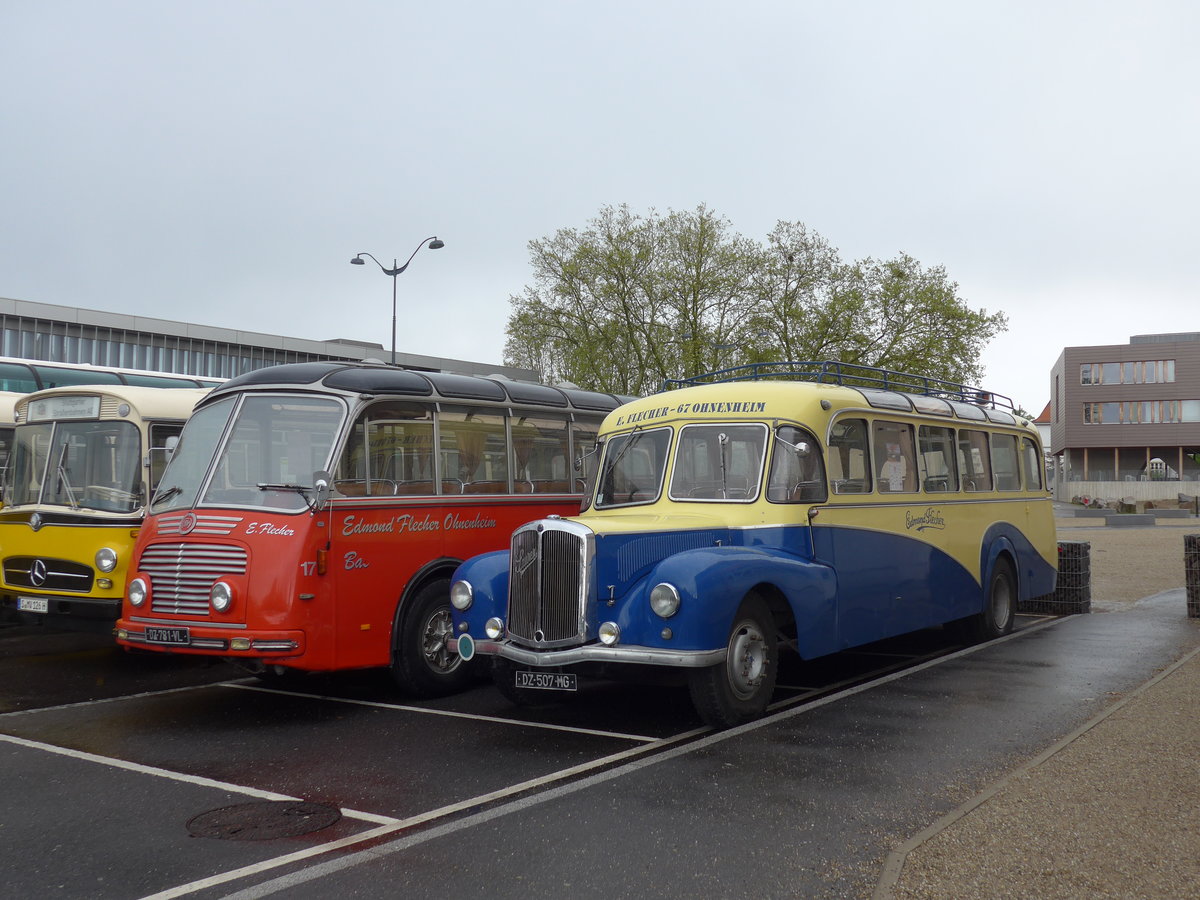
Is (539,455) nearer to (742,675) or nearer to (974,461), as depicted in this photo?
(742,675)

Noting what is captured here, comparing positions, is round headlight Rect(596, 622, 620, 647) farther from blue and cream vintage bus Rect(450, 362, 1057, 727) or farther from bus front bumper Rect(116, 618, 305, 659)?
bus front bumper Rect(116, 618, 305, 659)

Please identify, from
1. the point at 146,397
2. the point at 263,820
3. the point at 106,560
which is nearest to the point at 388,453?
the point at 106,560

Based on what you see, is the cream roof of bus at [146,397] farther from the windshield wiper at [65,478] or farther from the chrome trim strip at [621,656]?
the chrome trim strip at [621,656]

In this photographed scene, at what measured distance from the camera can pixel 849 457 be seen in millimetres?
9641

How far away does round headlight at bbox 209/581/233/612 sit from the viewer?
816cm

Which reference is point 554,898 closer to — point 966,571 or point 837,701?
point 837,701

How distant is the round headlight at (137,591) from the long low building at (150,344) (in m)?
45.2

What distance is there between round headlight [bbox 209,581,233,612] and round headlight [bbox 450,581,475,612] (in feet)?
5.60

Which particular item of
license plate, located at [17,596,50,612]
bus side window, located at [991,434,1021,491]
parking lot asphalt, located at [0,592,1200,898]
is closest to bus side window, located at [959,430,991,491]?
bus side window, located at [991,434,1021,491]

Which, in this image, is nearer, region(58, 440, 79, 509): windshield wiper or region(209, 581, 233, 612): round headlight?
region(209, 581, 233, 612): round headlight

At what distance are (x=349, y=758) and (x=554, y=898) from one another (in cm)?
306

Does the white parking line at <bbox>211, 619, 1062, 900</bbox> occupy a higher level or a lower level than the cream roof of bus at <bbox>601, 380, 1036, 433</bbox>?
lower

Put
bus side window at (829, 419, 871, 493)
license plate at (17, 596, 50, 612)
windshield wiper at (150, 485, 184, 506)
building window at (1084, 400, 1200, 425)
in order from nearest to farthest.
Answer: windshield wiper at (150, 485, 184, 506) < bus side window at (829, 419, 871, 493) < license plate at (17, 596, 50, 612) < building window at (1084, 400, 1200, 425)

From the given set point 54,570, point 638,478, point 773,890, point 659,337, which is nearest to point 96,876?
point 773,890
